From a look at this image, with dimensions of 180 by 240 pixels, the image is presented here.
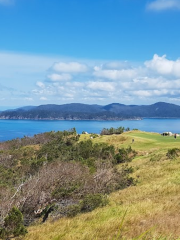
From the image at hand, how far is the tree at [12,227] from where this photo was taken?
910cm

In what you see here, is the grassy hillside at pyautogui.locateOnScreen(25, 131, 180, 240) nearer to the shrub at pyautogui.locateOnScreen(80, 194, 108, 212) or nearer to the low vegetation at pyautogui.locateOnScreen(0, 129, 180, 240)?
→ the low vegetation at pyautogui.locateOnScreen(0, 129, 180, 240)

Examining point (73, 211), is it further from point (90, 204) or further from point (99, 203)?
point (99, 203)

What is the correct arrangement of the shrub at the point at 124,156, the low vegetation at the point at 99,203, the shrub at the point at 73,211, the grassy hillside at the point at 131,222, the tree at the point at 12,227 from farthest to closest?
the shrub at the point at 124,156
the shrub at the point at 73,211
the tree at the point at 12,227
the low vegetation at the point at 99,203
the grassy hillside at the point at 131,222

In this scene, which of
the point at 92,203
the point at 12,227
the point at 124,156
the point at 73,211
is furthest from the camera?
the point at 124,156

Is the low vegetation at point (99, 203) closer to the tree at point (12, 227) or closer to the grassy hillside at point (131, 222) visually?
the grassy hillside at point (131, 222)

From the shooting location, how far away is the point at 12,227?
10.1 metres

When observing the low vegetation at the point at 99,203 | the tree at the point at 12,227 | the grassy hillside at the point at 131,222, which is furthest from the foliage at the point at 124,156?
the tree at the point at 12,227

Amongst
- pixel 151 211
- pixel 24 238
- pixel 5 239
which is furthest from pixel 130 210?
pixel 5 239

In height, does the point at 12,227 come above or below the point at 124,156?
above

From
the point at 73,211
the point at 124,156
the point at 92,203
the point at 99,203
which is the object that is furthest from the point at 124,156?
the point at 73,211

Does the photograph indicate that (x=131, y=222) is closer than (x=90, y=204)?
Yes

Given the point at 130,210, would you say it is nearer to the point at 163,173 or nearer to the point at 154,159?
the point at 163,173

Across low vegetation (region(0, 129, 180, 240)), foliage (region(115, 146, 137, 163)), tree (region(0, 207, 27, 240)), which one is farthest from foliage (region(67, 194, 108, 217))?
foliage (region(115, 146, 137, 163))

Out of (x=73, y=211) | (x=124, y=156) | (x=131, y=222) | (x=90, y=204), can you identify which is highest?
(x=131, y=222)
